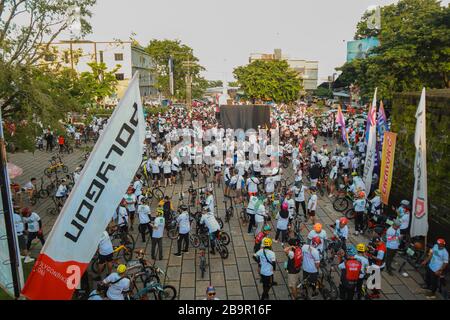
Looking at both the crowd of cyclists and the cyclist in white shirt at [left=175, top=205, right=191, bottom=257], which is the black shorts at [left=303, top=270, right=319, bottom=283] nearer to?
the crowd of cyclists

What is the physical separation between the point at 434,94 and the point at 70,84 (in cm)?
1424

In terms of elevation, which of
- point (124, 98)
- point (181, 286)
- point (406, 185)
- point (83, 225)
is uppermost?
point (124, 98)

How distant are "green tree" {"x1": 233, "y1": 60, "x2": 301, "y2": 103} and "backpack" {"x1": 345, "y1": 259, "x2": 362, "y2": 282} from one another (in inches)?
1419

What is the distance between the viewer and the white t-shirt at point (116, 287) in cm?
750

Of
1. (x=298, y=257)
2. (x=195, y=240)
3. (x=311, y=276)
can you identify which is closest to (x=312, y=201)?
(x=195, y=240)

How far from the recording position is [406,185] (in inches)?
562

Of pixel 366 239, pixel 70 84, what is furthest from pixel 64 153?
pixel 366 239

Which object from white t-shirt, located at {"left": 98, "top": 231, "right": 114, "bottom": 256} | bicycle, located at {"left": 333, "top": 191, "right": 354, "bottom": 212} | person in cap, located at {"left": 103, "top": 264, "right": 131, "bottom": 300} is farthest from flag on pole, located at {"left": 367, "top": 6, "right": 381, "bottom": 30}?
person in cap, located at {"left": 103, "top": 264, "right": 131, "bottom": 300}

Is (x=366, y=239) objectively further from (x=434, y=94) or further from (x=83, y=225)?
(x=83, y=225)

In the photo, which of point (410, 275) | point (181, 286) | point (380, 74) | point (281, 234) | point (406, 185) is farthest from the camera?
point (380, 74)

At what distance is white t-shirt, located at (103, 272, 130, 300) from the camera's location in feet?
24.6

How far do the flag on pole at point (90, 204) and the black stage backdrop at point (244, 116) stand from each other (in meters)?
29.7

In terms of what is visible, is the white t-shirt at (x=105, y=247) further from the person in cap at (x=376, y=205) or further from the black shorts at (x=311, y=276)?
the person in cap at (x=376, y=205)

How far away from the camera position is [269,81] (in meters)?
42.5
